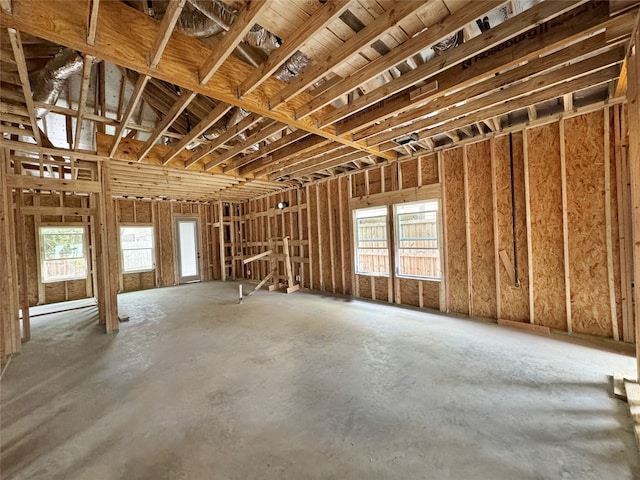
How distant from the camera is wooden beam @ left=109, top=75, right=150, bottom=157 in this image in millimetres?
2510

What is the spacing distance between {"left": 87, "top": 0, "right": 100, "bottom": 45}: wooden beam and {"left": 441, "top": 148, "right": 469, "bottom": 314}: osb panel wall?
4815 mm

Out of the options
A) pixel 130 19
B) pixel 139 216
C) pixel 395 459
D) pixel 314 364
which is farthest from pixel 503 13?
pixel 139 216

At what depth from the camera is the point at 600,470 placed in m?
1.57

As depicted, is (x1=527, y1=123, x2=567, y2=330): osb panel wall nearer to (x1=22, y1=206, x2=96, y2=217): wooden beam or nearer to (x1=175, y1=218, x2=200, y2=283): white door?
(x1=22, y1=206, x2=96, y2=217): wooden beam

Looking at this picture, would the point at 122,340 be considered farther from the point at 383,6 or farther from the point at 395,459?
the point at 383,6

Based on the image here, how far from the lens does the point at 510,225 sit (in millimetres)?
4066

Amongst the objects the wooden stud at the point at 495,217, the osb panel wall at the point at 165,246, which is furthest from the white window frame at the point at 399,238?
the osb panel wall at the point at 165,246

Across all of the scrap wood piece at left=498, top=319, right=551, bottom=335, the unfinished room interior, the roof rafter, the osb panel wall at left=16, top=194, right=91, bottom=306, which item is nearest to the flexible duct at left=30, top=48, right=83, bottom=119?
the unfinished room interior

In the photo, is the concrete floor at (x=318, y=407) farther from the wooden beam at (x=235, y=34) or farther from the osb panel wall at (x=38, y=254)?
the osb panel wall at (x=38, y=254)

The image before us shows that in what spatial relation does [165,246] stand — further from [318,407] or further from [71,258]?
[318,407]

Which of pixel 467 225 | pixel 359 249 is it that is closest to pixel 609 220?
pixel 467 225

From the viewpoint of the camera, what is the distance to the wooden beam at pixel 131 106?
2510 mm

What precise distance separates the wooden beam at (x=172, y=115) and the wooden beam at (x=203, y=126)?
0.28 m

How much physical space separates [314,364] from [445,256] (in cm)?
320
